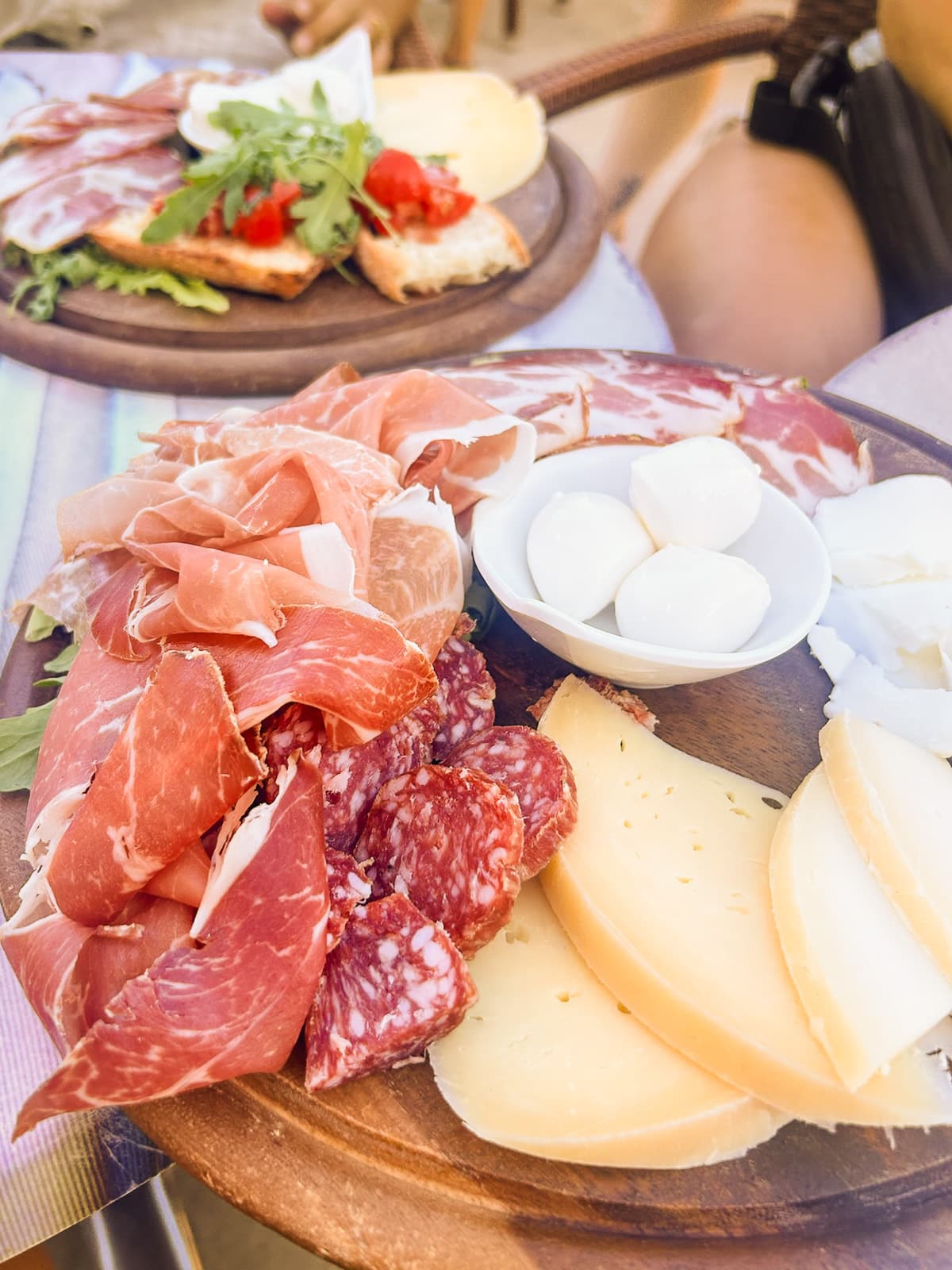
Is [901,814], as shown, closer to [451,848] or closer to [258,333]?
[451,848]

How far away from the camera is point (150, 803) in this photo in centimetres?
89

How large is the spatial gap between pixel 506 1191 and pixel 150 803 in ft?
1.65

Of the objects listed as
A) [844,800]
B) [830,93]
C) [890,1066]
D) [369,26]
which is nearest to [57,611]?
[844,800]

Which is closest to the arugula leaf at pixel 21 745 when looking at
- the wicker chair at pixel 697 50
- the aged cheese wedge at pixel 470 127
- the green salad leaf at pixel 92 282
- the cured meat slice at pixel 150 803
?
the cured meat slice at pixel 150 803

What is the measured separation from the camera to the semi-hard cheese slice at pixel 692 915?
2.72 ft

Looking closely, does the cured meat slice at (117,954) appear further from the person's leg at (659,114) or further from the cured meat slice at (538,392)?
the person's leg at (659,114)

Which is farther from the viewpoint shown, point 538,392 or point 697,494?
point 538,392

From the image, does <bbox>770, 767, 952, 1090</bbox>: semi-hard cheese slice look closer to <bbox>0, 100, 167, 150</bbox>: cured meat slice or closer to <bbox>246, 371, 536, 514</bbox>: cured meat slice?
<bbox>246, 371, 536, 514</bbox>: cured meat slice

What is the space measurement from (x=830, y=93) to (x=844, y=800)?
2.31 m

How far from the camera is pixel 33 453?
5.68 ft

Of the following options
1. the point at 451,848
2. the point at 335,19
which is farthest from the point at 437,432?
the point at 335,19

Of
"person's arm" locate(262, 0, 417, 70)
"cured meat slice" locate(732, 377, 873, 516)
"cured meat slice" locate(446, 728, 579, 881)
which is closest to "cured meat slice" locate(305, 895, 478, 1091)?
"cured meat slice" locate(446, 728, 579, 881)

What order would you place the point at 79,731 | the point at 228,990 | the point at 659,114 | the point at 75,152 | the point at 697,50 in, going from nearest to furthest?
the point at 228,990
the point at 79,731
the point at 75,152
the point at 697,50
the point at 659,114

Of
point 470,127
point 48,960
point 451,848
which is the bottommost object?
point 48,960
